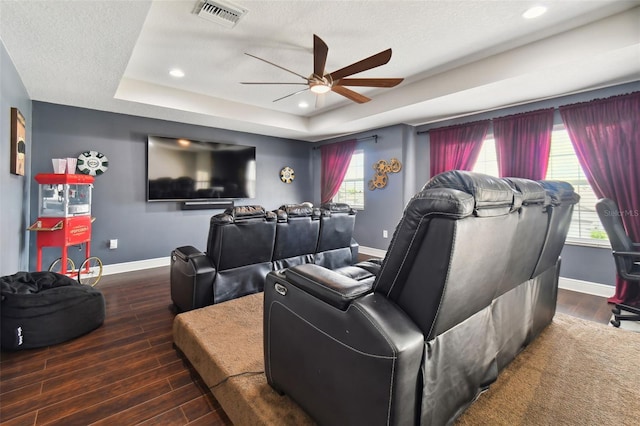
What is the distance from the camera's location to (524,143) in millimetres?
3816

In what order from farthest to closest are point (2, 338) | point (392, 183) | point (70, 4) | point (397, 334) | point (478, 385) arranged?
point (392, 183), point (2, 338), point (70, 4), point (478, 385), point (397, 334)

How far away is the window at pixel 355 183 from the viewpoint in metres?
6.03

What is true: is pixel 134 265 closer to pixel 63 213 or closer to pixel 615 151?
pixel 63 213

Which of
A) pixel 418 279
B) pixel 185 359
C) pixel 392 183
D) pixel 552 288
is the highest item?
pixel 392 183

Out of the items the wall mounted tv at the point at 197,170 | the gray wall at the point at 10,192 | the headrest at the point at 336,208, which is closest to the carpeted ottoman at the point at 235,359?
the headrest at the point at 336,208

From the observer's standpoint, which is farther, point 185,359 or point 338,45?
point 338,45

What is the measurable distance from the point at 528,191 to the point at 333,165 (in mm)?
5096

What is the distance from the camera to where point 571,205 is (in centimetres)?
212

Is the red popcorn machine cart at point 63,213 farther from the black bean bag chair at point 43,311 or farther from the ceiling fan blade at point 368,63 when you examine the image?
the ceiling fan blade at point 368,63

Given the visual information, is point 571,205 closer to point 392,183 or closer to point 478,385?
point 478,385

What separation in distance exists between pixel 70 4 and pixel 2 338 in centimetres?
239

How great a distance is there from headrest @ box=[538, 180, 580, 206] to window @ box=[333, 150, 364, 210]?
13.0 feet

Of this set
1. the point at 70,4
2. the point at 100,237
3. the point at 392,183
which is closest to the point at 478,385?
the point at 70,4

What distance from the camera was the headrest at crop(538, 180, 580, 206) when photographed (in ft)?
5.97
